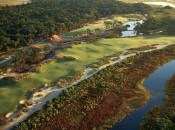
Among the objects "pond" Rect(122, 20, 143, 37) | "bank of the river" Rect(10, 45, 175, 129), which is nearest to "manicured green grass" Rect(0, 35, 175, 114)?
"bank of the river" Rect(10, 45, 175, 129)

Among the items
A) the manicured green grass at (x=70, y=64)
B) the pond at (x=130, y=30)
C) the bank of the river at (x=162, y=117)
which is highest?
the pond at (x=130, y=30)

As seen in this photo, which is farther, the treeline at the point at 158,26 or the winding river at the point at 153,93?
the treeline at the point at 158,26

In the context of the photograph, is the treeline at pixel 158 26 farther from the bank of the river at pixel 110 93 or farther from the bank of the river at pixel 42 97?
the bank of the river at pixel 42 97

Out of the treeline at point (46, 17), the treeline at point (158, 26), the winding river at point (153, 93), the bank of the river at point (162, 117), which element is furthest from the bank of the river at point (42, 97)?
the treeline at point (158, 26)

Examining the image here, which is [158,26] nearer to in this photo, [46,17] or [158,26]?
[158,26]

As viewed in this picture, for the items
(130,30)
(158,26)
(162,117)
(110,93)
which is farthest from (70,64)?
(158,26)

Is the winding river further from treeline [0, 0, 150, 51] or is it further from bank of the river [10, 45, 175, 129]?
treeline [0, 0, 150, 51]
